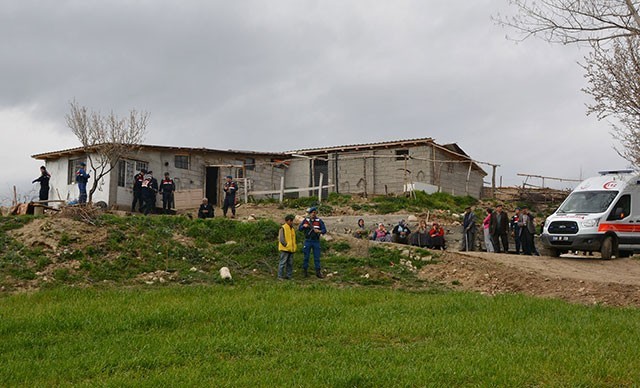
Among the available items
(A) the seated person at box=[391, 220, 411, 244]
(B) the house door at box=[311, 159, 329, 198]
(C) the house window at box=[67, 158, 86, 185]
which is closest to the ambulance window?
(A) the seated person at box=[391, 220, 411, 244]

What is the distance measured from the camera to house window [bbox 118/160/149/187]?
28.4m

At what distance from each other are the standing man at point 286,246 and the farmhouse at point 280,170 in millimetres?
13359

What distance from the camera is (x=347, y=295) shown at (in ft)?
39.7

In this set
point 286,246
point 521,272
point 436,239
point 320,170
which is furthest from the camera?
point 320,170

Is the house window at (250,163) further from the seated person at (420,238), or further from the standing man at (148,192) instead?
the seated person at (420,238)

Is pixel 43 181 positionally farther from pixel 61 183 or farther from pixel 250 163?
pixel 250 163

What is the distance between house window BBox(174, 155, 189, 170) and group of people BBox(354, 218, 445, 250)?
11.3 metres

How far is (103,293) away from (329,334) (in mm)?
5183

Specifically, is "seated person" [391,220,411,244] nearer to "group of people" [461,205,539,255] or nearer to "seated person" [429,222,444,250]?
"seated person" [429,222,444,250]

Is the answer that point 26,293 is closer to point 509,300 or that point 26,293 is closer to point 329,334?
point 329,334

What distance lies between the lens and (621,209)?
19156mm

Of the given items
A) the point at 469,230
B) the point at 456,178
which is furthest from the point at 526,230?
the point at 456,178

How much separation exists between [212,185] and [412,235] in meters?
14.3

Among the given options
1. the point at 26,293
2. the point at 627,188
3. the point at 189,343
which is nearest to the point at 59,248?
the point at 26,293
